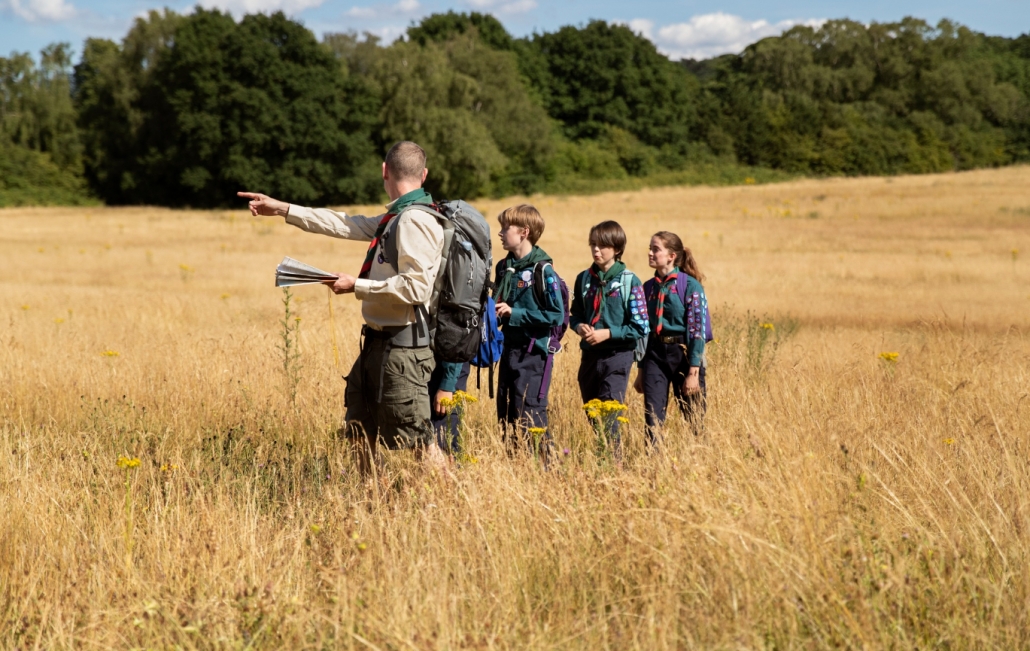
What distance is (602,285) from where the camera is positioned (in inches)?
211

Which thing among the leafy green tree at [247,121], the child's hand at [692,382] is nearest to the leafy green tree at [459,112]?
the leafy green tree at [247,121]

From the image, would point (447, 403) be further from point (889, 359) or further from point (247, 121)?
point (247, 121)

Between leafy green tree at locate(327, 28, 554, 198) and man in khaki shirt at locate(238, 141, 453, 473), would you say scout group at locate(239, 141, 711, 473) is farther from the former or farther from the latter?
leafy green tree at locate(327, 28, 554, 198)

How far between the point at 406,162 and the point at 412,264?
486 millimetres

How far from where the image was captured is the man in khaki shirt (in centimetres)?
407

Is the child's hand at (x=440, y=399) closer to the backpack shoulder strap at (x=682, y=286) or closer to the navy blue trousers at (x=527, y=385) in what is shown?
the navy blue trousers at (x=527, y=385)

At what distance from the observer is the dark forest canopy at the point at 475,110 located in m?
50.6

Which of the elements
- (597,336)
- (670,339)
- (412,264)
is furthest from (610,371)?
(412,264)

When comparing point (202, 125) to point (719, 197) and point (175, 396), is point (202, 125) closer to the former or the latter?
point (719, 197)

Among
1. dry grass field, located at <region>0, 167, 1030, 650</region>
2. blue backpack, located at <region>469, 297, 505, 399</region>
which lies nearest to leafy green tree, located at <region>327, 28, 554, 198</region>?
dry grass field, located at <region>0, 167, 1030, 650</region>

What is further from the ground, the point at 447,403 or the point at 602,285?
the point at 602,285

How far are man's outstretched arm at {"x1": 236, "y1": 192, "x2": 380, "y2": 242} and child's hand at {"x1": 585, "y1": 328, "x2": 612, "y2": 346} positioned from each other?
1307mm

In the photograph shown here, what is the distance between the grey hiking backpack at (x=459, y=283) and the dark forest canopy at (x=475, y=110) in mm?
47650

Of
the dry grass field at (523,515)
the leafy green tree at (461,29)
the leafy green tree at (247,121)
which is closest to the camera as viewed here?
the dry grass field at (523,515)
